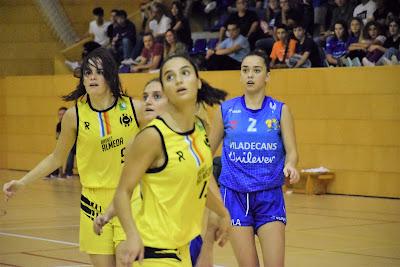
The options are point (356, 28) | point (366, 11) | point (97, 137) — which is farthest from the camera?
point (366, 11)

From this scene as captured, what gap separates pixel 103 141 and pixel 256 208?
1.17m

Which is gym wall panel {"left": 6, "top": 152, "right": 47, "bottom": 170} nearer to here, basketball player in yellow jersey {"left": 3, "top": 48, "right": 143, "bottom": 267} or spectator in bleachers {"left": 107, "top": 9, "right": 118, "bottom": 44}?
spectator in bleachers {"left": 107, "top": 9, "right": 118, "bottom": 44}

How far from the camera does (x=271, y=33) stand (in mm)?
17281

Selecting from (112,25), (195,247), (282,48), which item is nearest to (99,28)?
(112,25)

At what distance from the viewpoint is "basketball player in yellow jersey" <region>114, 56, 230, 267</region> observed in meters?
4.49

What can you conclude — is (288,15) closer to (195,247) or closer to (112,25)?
(112,25)

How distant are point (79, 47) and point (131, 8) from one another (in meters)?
1.69

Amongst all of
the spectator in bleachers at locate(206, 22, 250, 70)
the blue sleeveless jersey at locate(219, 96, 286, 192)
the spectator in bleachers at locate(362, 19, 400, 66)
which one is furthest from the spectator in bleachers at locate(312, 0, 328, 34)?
the blue sleeveless jersey at locate(219, 96, 286, 192)

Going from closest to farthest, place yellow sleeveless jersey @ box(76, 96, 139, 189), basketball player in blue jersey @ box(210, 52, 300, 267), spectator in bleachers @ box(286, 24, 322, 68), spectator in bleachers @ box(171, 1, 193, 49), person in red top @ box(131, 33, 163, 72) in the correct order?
1. yellow sleeveless jersey @ box(76, 96, 139, 189)
2. basketball player in blue jersey @ box(210, 52, 300, 267)
3. spectator in bleachers @ box(286, 24, 322, 68)
4. spectator in bleachers @ box(171, 1, 193, 49)
5. person in red top @ box(131, 33, 163, 72)

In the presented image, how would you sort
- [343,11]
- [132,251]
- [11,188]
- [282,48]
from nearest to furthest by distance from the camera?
1. [132,251]
2. [11,188]
3. [282,48]
4. [343,11]

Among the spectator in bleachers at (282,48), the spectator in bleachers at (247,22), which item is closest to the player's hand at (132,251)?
the spectator in bleachers at (282,48)

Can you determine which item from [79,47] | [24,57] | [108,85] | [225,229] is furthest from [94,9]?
[225,229]

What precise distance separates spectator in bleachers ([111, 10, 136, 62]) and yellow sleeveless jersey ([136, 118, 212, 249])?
15.5 m

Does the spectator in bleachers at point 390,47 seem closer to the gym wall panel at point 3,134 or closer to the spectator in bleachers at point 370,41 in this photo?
the spectator in bleachers at point 370,41
